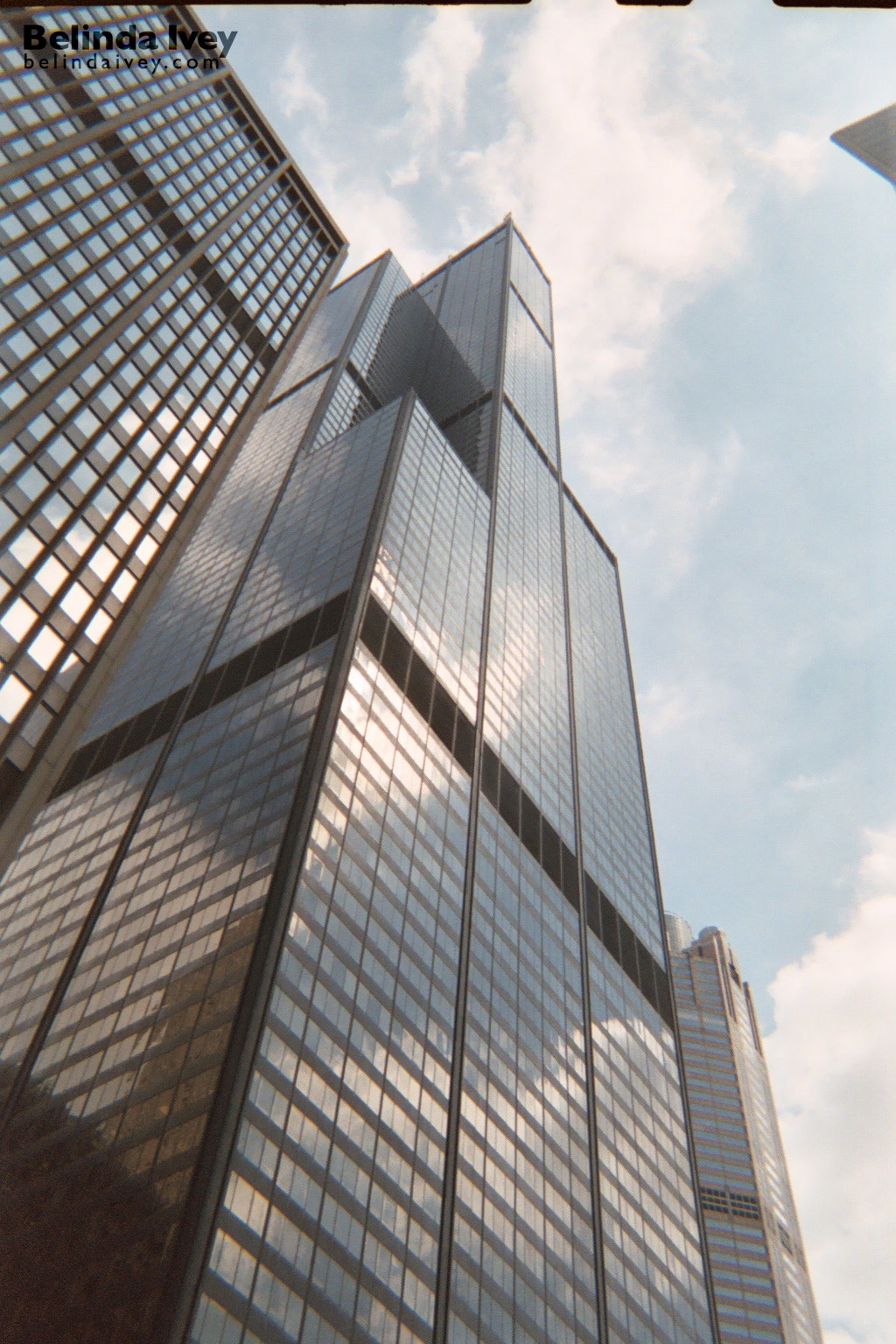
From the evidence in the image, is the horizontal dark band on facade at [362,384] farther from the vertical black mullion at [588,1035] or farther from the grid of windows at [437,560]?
the vertical black mullion at [588,1035]

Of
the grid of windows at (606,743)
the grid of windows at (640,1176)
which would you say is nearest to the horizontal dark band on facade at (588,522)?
the grid of windows at (606,743)

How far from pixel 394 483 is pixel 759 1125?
144 metres

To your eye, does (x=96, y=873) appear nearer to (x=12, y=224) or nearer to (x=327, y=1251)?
(x=327, y=1251)

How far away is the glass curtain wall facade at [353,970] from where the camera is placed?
56281 millimetres

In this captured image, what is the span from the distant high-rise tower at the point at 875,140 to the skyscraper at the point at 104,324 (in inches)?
1694

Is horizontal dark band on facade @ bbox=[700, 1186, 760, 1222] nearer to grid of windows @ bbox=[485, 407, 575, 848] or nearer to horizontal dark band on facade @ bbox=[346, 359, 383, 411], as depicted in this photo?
grid of windows @ bbox=[485, 407, 575, 848]

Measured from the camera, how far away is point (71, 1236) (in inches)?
2271

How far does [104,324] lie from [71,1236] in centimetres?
4907

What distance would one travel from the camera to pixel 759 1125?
631ft

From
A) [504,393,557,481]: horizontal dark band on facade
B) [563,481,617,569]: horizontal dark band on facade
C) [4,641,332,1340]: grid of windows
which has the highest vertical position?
[563,481,617,569]: horizontal dark band on facade

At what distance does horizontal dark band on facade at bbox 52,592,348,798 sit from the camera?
311ft

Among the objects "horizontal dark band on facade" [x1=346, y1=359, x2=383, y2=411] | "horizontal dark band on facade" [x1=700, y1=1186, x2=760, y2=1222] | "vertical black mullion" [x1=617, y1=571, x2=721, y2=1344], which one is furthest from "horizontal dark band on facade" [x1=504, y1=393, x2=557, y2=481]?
"horizontal dark band on facade" [x1=700, y1=1186, x2=760, y2=1222]

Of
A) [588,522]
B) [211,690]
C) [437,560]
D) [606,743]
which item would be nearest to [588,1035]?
[211,690]

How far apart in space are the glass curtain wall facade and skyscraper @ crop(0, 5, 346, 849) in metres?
27.2
